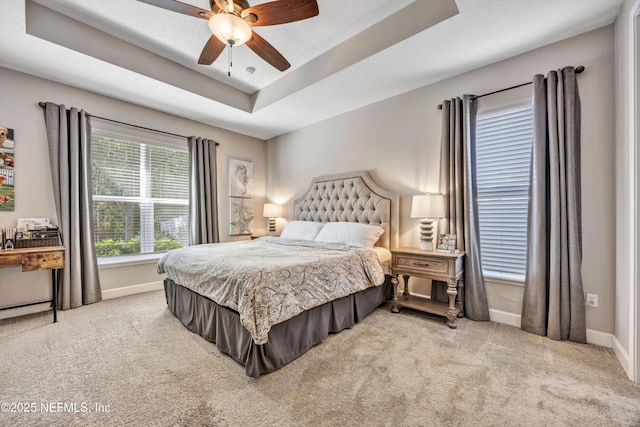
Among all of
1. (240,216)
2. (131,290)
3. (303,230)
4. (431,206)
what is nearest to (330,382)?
(431,206)

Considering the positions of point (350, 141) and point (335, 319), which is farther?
point (350, 141)

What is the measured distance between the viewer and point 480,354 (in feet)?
6.77

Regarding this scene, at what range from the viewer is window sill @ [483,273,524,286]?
2.59m

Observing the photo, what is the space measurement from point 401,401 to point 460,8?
2768mm

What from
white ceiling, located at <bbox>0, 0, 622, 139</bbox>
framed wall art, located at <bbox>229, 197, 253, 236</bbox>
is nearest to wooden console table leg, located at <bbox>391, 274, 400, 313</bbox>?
white ceiling, located at <bbox>0, 0, 622, 139</bbox>

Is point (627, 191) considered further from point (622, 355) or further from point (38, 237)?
point (38, 237)

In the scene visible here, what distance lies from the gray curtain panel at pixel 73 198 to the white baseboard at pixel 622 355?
5065 millimetres

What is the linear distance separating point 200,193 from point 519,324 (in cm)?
441

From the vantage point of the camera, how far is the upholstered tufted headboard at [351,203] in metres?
3.40

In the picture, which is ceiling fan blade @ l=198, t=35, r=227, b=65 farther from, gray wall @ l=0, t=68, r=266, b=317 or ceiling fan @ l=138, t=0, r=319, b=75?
gray wall @ l=0, t=68, r=266, b=317

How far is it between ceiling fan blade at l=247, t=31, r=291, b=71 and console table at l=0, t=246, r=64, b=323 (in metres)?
2.82

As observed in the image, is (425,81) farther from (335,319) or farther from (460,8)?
(335,319)

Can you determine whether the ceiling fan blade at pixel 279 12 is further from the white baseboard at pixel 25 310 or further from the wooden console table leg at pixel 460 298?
the white baseboard at pixel 25 310

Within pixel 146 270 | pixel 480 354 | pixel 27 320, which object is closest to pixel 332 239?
pixel 480 354
